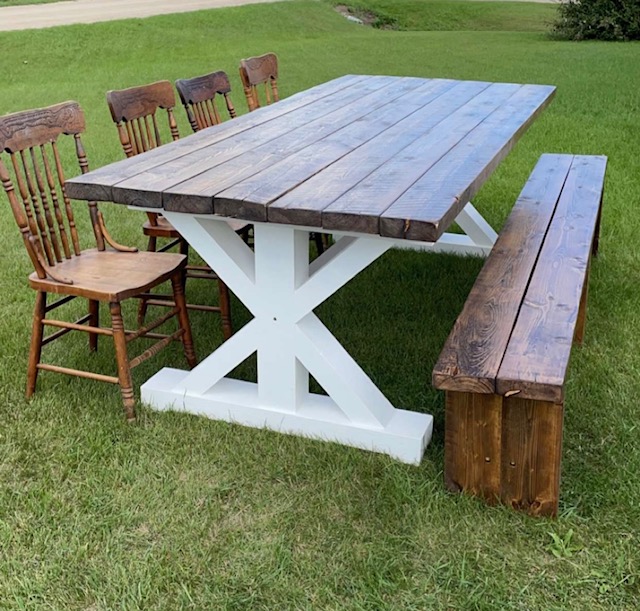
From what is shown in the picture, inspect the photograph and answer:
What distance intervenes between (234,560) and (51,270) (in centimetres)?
128

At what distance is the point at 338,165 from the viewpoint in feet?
8.36

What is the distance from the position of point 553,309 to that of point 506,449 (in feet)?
1.60

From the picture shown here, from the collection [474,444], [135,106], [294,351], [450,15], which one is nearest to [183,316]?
[294,351]

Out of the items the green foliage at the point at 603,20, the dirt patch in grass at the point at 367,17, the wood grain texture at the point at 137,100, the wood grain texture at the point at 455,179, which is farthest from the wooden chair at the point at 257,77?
the dirt patch in grass at the point at 367,17

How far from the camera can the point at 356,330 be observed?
3367 mm

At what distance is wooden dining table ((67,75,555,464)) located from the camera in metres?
2.16

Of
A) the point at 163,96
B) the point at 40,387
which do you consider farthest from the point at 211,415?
the point at 163,96

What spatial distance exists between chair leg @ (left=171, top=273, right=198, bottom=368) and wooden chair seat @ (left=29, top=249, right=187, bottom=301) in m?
0.05

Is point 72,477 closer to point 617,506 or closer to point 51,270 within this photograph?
point 51,270

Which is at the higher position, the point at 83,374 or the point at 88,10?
the point at 88,10

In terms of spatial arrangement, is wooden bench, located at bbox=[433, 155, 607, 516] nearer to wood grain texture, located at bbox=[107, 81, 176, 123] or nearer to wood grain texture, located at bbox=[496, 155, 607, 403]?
wood grain texture, located at bbox=[496, 155, 607, 403]

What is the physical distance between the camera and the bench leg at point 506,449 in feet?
6.91

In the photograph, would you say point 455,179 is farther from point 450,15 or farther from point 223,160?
point 450,15

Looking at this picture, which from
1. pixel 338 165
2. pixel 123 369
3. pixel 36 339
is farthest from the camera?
pixel 36 339
